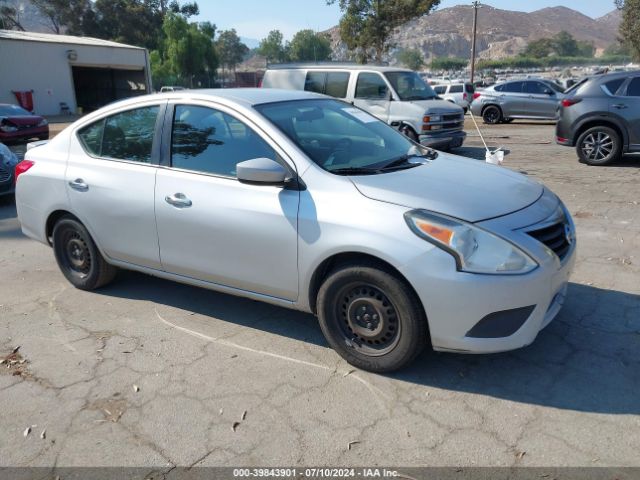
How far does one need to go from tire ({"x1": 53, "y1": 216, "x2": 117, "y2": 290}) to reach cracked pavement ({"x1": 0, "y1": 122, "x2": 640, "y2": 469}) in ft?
0.52

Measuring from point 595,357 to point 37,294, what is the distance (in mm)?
4478

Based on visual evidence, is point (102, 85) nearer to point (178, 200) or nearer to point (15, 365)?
point (178, 200)

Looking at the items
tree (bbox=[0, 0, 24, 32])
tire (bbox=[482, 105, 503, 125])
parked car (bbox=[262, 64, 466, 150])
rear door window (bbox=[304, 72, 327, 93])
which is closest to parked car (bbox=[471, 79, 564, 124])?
tire (bbox=[482, 105, 503, 125])

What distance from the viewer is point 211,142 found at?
12.9 feet

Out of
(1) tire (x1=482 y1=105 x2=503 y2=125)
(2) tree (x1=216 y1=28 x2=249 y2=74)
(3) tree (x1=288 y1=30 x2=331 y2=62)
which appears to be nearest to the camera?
(1) tire (x1=482 y1=105 x2=503 y2=125)

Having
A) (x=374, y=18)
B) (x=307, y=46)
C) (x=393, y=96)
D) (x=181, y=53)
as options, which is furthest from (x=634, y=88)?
(x=307, y=46)

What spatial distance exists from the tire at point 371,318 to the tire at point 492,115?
17.9 meters

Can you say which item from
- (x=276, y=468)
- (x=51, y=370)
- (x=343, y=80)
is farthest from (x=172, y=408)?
(x=343, y=80)

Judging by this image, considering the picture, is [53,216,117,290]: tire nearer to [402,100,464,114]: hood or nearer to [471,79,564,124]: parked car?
[402,100,464,114]: hood

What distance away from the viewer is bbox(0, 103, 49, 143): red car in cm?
1652

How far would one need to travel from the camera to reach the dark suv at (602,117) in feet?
31.2

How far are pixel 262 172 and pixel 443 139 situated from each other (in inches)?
333

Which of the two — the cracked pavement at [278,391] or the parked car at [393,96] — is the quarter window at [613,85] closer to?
the parked car at [393,96]

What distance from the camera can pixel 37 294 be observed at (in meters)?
4.88
